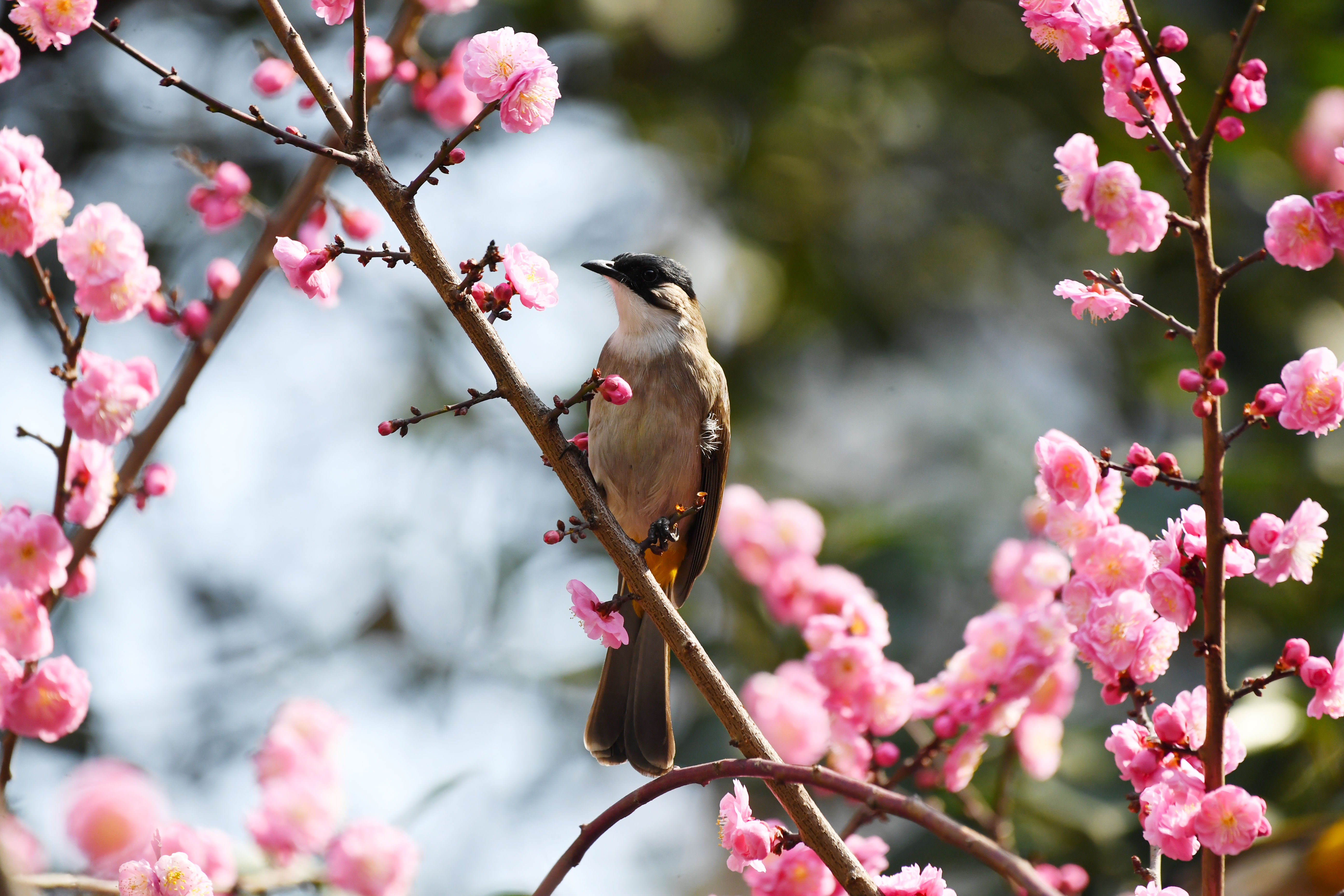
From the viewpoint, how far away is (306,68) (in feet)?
5.19

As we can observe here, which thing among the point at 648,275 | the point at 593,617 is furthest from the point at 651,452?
the point at 593,617

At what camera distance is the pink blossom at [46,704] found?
1938 mm

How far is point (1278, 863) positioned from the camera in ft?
8.29

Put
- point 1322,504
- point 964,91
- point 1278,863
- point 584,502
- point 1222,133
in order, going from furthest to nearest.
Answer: point 964,91 < point 1322,504 < point 1278,863 < point 584,502 < point 1222,133

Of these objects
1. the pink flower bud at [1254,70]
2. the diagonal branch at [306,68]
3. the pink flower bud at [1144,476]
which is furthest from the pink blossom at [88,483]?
the pink flower bud at [1254,70]

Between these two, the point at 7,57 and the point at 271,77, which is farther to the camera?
the point at 271,77

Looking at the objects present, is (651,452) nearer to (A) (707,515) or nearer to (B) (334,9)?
(A) (707,515)

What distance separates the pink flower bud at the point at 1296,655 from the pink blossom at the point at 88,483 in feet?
6.10

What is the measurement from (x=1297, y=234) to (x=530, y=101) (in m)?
1.08

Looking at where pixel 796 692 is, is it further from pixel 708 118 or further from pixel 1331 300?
pixel 708 118

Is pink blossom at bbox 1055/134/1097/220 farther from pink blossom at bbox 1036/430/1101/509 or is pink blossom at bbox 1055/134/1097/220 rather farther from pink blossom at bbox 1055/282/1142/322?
pink blossom at bbox 1036/430/1101/509

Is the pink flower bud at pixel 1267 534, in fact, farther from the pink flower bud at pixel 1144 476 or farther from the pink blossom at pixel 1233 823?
the pink blossom at pixel 1233 823

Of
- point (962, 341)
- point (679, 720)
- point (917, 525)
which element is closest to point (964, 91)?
point (962, 341)

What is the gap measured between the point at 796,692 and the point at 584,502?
136 centimetres
